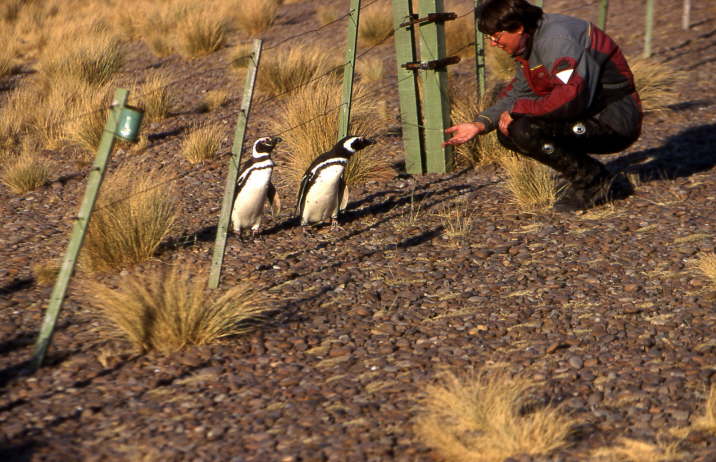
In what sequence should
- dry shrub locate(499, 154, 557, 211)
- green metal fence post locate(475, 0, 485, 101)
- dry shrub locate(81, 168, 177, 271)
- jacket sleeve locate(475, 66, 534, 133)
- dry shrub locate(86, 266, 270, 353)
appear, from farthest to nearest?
green metal fence post locate(475, 0, 485, 101) → dry shrub locate(499, 154, 557, 211) → jacket sleeve locate(475, 66, 534, 133) → dry shrub locate(81, 168, 177, 271) → dry shrub locate(86, 266, 270, 353)

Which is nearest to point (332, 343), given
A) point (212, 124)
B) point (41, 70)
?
point (212, 124)

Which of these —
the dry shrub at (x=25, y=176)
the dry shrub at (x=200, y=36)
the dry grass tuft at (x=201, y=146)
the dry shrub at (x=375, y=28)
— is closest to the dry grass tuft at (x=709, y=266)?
the dry grass tuft at (x=201, y=146)

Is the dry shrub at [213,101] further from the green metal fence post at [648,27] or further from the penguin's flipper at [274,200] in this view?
the green metal fence post at [648,27]

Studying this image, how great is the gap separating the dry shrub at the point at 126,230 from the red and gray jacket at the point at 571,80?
2.09m

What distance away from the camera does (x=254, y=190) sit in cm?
575

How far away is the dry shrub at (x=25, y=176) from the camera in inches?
292

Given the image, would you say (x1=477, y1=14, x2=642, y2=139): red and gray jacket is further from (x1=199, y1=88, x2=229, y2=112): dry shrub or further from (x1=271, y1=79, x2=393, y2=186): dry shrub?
(x1=199, y1=88, x2=229, y2=112): dry shrub

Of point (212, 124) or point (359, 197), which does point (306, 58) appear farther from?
point (359, 197)

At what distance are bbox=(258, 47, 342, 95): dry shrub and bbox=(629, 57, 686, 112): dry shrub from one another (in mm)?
3174

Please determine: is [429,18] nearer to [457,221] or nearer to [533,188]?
[533,188]

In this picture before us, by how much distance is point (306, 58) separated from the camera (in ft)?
33.0

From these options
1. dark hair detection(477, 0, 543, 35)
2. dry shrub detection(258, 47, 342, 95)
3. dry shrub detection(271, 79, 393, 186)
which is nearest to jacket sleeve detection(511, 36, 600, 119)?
dark hair detection(477, 0, 543, 35)

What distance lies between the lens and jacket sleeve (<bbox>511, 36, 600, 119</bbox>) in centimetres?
502

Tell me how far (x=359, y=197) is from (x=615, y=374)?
3.31m
